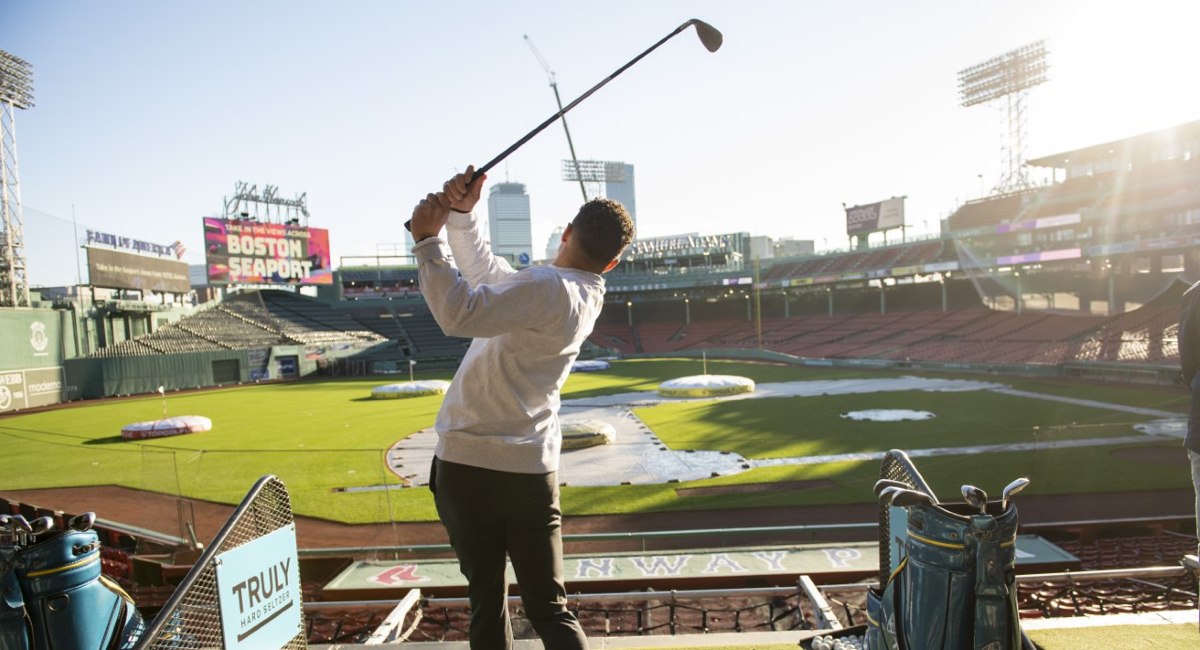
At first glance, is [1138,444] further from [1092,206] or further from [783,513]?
[1092,206]

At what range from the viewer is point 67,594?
2459 mm

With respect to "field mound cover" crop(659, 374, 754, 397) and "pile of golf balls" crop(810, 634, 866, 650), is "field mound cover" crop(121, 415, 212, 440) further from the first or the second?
"pile of golf balls" crop(810, 634, 866, 650)

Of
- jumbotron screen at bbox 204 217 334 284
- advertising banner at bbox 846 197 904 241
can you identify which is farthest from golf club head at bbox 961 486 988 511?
advertising banner at bbox 846 197 904 241

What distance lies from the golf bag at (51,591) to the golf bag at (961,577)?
9.56 ft

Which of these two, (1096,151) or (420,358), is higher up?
(1096,151)

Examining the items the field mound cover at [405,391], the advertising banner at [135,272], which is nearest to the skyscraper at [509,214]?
the advertising banner at [135,272]

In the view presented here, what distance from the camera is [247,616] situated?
2.81 m

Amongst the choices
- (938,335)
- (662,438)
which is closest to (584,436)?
(662,438)

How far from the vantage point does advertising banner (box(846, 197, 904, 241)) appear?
56.1m

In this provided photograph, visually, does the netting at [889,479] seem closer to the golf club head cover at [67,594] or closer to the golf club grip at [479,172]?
the golf club grip at [479,172]

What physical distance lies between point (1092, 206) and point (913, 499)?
157 feet

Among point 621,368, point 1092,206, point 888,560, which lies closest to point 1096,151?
point 1092,206

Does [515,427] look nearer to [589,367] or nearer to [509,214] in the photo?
[589,367]

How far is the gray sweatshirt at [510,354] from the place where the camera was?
7.20ft
